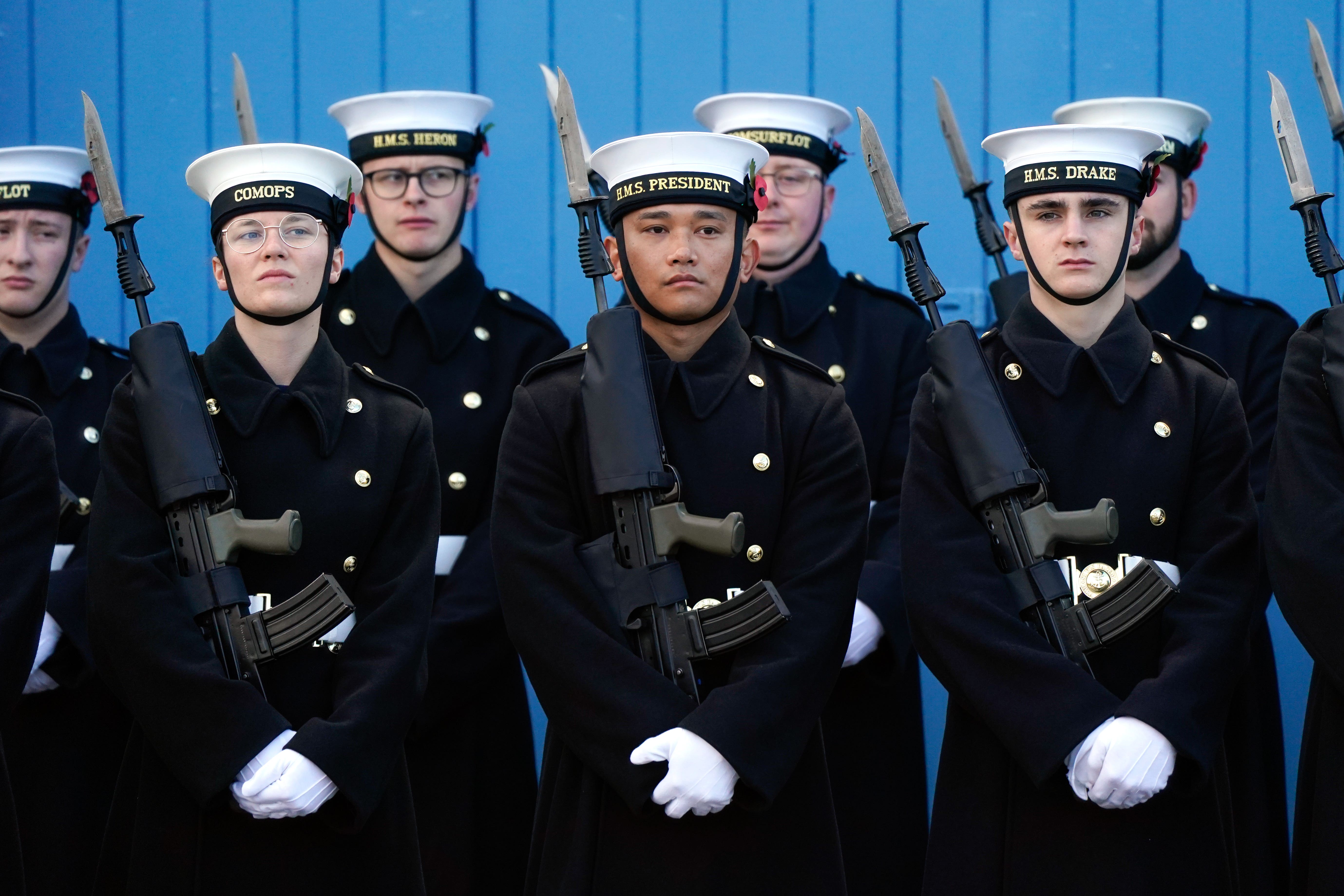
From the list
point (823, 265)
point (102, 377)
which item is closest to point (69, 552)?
point (102, 377)

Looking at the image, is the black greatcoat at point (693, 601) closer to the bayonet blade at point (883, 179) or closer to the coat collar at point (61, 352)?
the bayonet blade at point (883, 179)

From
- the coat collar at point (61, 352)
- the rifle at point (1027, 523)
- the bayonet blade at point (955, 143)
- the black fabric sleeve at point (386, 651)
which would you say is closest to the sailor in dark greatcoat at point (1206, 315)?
the bayonet blade at point (955, 143)

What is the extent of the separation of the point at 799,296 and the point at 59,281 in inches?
77.4

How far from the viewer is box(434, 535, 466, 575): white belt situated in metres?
4.18

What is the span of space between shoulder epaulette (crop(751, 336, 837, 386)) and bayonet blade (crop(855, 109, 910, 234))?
36 cm

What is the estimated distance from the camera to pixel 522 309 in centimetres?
456

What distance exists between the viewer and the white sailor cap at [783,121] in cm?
451

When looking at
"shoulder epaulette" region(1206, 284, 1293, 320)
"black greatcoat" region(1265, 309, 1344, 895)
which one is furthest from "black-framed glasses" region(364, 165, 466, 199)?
"black greatcoat" region(1265, 309, 1344, 895)

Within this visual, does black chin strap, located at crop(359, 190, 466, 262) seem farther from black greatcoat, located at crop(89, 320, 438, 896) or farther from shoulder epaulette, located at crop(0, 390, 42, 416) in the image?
shoulder epaulette, located at crop(0, 390, 42, 416)

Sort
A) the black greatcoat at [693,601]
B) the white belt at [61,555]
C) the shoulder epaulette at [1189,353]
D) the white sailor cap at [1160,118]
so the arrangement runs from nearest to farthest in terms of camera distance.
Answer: the black greatcoat at [693,601], the shoulder epaulette at [1189,353], the white belt at [61,555], the white sailor cap at [1160,118]

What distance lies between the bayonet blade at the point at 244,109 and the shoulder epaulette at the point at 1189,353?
243cm

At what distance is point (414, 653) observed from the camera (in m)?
3.33

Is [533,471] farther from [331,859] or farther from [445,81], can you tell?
[445,81]

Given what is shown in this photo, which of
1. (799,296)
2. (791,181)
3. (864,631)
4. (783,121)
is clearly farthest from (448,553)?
(783,121)
